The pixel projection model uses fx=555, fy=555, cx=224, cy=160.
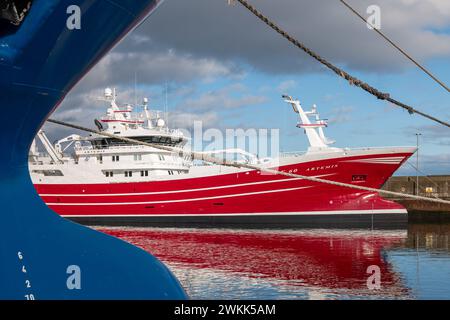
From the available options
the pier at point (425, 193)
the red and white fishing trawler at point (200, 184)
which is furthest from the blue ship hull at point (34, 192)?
the pier at point (425, 193)

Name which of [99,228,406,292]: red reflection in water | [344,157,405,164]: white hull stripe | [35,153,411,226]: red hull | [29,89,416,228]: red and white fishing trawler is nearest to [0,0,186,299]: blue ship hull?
[99,228,406,292]: red reflection in water

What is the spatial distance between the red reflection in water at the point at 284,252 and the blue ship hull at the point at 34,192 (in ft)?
22.4

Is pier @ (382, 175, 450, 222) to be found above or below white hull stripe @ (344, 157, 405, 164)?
below

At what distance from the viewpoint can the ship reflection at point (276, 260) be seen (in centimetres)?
925

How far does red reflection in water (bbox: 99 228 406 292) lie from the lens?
10797 millimetres

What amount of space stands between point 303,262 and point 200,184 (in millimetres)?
10565

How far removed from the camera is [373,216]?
21203 millimetres

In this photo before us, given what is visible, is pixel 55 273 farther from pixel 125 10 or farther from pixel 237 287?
pixel 237 287

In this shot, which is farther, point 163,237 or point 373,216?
point 373,216

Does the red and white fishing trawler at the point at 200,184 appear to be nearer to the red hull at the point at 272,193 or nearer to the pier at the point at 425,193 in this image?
the red hull at the point at 272,193

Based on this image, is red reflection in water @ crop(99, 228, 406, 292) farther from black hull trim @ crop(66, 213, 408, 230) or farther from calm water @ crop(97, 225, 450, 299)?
black hull trim @ crop(66, 213, 408, 230)
